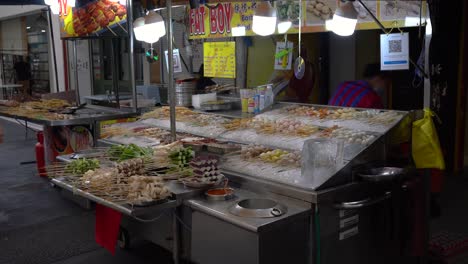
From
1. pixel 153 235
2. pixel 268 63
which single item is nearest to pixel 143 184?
pixel 153 235

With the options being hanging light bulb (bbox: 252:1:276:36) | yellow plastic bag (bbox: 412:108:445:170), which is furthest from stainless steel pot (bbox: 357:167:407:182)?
hanging light bulb (bbox: 252:1:276:36)

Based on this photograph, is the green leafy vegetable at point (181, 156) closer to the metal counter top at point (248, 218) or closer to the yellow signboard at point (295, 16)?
the metal counter top at point (248, 218)

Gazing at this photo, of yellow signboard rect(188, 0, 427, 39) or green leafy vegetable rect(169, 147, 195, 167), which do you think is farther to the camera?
yellow signboard rect(188, 0, 427, 39)

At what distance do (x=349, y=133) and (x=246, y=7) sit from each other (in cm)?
331

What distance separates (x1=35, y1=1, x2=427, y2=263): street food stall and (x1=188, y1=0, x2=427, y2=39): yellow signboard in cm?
108

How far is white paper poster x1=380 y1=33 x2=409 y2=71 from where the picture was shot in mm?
4117

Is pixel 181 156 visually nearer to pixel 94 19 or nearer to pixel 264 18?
pixel 264 18

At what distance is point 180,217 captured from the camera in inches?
142

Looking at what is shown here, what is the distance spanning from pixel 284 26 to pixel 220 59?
1.48 m

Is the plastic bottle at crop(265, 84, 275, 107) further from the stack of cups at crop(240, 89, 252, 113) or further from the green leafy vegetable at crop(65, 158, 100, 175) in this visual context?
the green leafy vegetable at crop(65, 158, 100, 175)

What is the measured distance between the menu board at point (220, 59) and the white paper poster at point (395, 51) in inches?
118

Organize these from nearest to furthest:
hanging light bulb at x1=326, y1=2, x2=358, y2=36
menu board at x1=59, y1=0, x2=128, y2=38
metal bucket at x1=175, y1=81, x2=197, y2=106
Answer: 1. hanging light bulb at x1=326, y1=2, x2=358, y2=36
2. metal bucket at x1=175, y1=81, x2=197, y2=106
3. menu board at x1=59, y1=0, x2=128, y2=38

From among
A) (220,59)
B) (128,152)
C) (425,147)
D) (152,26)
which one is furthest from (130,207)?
(220,59)

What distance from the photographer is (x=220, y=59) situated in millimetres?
7156
